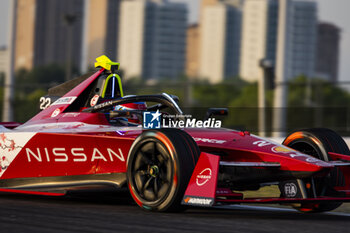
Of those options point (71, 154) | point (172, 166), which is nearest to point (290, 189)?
point (172, 166)

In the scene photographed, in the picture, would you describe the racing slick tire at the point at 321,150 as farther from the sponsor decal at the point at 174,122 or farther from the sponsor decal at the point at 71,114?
the sponsor decal at the point at 71,114

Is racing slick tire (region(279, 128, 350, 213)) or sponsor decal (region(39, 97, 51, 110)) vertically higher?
sponsor decal (region(39, 97, 51, 110))

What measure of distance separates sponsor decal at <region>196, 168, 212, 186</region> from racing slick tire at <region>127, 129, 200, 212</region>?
0.39 feet

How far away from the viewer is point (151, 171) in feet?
21.8

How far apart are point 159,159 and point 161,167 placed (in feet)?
0.28

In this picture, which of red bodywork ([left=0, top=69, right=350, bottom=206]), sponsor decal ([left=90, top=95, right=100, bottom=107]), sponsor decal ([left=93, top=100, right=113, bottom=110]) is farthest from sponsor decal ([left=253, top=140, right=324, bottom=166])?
sponsor decal ([left=90, top=95, right=100, bottom=107])

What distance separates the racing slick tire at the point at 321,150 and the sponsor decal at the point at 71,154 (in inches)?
65.8

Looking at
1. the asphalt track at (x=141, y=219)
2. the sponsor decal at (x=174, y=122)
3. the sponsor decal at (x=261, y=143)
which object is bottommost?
the asphalt track at (x=141, y=219)

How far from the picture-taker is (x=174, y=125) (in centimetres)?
801

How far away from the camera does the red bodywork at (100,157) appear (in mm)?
6332

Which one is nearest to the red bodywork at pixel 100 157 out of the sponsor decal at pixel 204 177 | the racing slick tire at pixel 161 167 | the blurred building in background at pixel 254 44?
the sponsor decal at pixel 204 177

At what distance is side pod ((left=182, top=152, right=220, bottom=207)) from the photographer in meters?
6.21

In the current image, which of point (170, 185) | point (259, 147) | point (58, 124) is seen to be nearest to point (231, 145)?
point (259, 147)

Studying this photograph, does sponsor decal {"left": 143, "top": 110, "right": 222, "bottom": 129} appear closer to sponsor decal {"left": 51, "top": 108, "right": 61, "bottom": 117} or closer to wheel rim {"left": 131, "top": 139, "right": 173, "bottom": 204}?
wheel rim {"left": 131, "top": 139, "right": 173, "bottom": 204}
